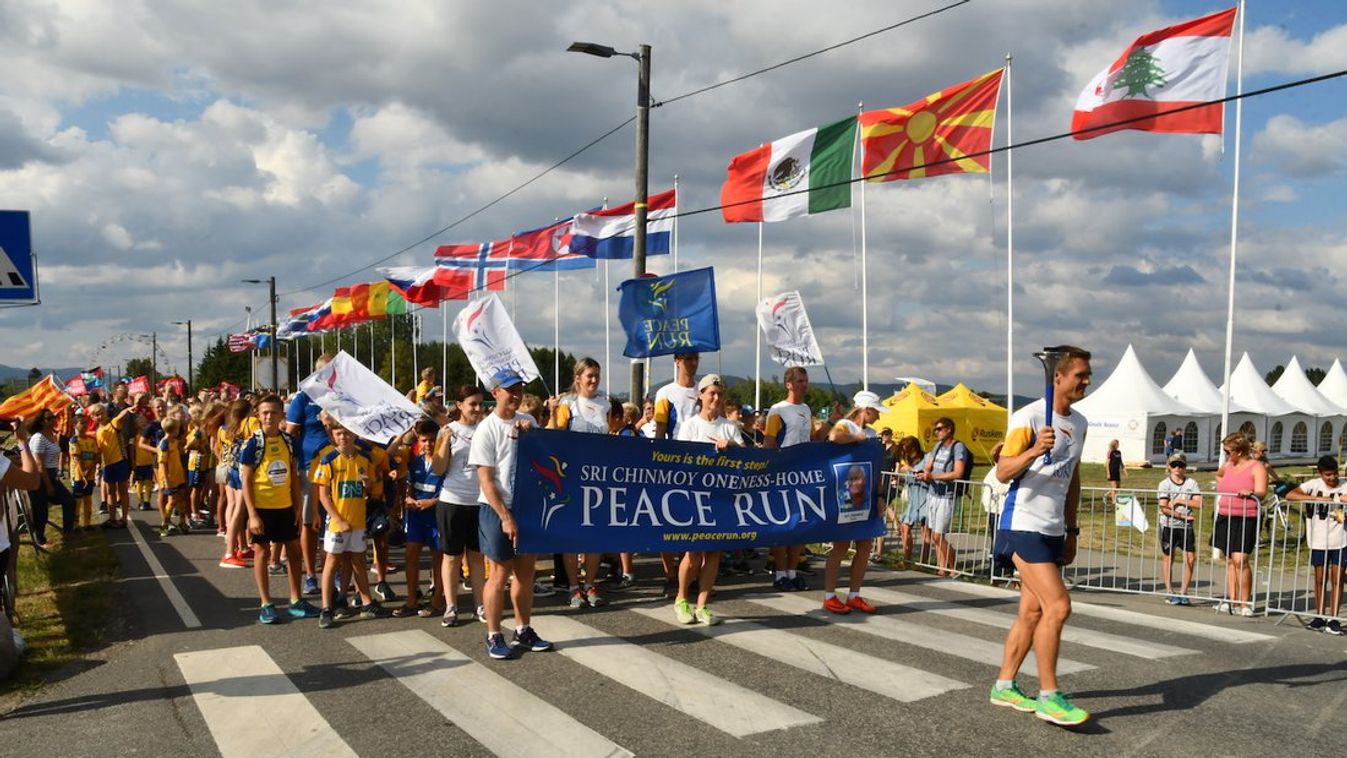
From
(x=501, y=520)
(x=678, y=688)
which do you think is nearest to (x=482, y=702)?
(x=678, y=688)

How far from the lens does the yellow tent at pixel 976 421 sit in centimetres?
3284

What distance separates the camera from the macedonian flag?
693 inches

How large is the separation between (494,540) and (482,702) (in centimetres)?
126

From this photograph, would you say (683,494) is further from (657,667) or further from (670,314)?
(670,314)

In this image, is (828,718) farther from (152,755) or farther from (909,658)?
(152,755)

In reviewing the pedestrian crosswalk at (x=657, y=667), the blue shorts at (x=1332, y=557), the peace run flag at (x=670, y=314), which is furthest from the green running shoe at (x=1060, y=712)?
the peace run flag at (x=670, y=314)

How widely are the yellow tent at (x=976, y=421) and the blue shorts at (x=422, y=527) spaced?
89.0 ft

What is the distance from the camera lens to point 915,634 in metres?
7.18

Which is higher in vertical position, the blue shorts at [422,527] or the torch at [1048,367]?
the torch at [1048,367]

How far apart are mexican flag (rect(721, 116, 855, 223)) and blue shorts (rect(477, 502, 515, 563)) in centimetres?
1389

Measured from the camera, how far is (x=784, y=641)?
689cm

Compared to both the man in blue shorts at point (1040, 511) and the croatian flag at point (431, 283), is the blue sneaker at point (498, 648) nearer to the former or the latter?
the man in blue shorts at point (1040, 511)

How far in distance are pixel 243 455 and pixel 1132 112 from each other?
46.4ft

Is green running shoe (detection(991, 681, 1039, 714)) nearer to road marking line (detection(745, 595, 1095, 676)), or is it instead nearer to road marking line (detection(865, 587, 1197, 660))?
road marking line (detection(745, 595, 1095, 676))
